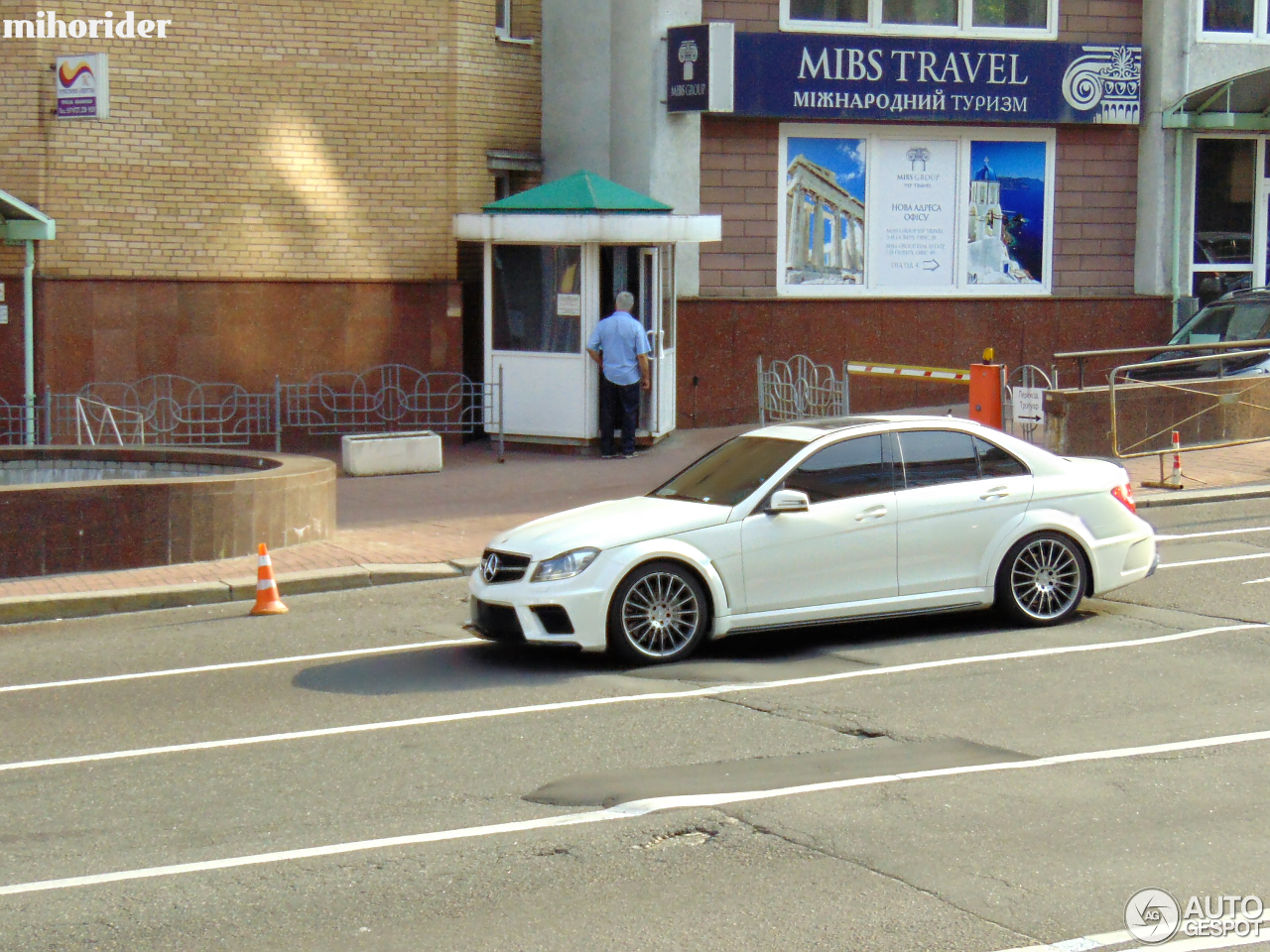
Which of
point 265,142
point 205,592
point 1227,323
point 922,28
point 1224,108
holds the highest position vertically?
point 922,28

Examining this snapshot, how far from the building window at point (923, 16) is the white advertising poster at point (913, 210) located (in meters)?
1.53

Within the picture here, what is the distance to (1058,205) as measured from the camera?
22.7m

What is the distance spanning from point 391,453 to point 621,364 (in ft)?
9.20

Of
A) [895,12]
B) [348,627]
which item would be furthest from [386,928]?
[895,12]

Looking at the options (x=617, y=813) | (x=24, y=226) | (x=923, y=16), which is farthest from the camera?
(x=923, y=16)

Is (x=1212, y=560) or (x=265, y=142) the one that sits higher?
(x=265, y=142)

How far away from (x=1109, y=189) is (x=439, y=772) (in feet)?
60.2

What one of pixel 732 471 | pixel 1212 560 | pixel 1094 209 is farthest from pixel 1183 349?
pixel 732 471

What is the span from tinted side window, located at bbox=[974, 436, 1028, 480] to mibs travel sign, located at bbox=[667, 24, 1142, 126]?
11.0m

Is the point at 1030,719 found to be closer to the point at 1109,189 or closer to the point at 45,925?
the point at 45,925

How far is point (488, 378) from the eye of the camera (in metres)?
19.6

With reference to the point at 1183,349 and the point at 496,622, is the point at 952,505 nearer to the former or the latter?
the point at 496,622

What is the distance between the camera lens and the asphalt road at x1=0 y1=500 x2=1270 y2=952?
548cm

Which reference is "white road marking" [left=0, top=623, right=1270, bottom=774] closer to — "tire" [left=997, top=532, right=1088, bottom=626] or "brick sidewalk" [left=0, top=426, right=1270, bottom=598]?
"tire" [left=997, top=532, right=1088, bottom=626]
